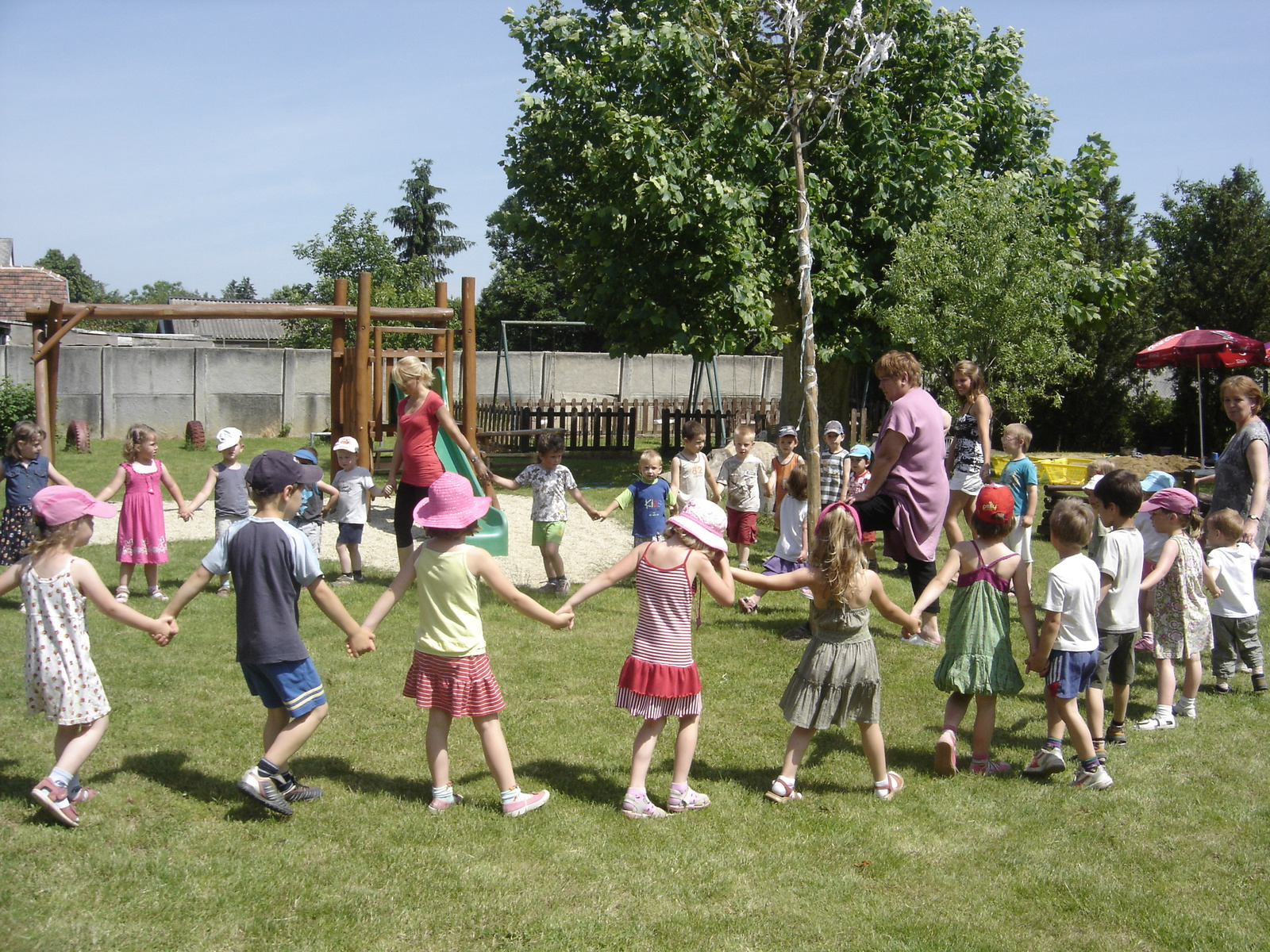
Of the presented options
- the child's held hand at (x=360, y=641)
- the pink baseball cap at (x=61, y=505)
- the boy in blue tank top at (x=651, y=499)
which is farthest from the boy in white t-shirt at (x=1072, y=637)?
the pink baseball cap at (x=61, y=505)

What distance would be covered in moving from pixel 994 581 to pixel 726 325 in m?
13.2

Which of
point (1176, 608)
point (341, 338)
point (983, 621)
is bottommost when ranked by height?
point (1176, 608)

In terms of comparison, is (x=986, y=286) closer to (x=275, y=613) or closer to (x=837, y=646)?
(x=837, y=646)

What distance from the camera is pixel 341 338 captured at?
12.6 meters

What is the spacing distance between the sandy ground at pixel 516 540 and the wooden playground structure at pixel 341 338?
1.20 m

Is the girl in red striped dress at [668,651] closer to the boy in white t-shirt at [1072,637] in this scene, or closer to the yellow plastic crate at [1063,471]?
the boy in white t-shirt at [1072,637]

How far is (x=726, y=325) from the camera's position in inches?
712

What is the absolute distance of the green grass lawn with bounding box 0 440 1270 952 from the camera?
12.4 ft

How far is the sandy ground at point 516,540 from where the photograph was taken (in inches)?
441

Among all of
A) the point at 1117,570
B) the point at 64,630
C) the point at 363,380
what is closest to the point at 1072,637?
the point at 1117,570

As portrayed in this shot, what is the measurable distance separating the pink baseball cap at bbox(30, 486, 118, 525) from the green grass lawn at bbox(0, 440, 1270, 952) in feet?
4.21

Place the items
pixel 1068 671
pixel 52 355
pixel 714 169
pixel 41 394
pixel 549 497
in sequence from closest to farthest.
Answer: pixel 1068 671 < pixel 549 497 < pixel 41 394 < pixel 52 355 < pixel 714 169

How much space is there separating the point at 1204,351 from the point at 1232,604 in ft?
46.6

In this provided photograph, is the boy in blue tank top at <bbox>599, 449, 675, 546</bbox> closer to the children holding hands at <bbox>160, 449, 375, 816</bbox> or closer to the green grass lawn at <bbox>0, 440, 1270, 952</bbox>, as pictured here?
the green grass lawn at <bbox>0, 440, 1270, 952</bbox>
